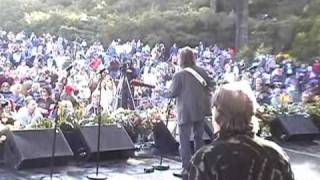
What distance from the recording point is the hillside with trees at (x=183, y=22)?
3212cm

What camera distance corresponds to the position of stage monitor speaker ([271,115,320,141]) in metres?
10.9

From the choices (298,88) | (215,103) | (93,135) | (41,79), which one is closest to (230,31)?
(298,88)

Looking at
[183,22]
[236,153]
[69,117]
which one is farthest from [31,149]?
[183,22]

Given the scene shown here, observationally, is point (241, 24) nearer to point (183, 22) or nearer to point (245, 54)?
point (245, 54)

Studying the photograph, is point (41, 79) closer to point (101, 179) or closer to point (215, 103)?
point (101, 179)

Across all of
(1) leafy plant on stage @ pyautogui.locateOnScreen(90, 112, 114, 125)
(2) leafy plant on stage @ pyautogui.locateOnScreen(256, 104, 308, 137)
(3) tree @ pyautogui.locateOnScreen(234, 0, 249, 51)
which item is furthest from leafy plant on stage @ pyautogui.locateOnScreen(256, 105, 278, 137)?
(3) tree @ pyautogui.locateOnScreen(234, 0, 249, 51)

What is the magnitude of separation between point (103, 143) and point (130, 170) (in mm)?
614

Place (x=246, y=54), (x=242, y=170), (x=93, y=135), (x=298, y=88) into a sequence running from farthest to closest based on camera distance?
(x=246, y=54), (x=298, y=88), (x=93, y=135), (x=242, y=170)

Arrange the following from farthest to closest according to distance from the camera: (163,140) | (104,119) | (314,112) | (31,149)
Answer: (314,112) → (163,140) → (104,119) → (31,149)

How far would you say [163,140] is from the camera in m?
9.46

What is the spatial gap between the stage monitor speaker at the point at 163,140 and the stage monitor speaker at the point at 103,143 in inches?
21.5

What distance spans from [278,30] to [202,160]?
3078 centimetres

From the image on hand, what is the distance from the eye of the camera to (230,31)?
34531 mm

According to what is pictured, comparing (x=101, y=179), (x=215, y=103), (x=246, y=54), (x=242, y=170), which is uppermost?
(x=246, y=54)
